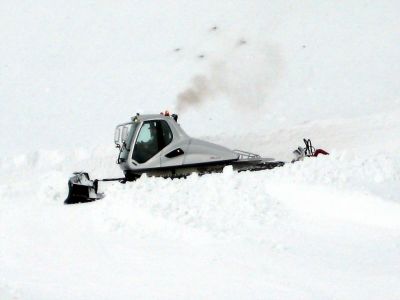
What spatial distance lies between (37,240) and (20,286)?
8.23ft

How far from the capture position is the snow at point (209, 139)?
8133mm

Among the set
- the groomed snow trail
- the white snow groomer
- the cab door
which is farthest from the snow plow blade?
the cab door

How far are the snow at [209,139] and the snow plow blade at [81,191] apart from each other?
400 mm

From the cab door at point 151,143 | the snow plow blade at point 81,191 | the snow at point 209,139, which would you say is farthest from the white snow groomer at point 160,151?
the snow plow blade at point 81,191

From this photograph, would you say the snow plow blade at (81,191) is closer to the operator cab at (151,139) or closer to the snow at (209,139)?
the snow at (209,139)

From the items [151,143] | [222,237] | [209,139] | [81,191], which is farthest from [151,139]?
[209,139]

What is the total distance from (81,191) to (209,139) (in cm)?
1032

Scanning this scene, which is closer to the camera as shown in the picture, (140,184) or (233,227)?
(233,227)

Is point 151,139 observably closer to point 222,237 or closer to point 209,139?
point 222,237

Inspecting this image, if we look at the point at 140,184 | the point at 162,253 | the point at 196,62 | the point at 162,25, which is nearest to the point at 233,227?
the point at 162,253

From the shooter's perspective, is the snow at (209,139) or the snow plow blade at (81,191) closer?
the snow at (209,139)

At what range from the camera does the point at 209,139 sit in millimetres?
23188

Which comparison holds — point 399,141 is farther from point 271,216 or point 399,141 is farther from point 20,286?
point 20,286

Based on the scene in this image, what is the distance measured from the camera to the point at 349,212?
1055 cm
